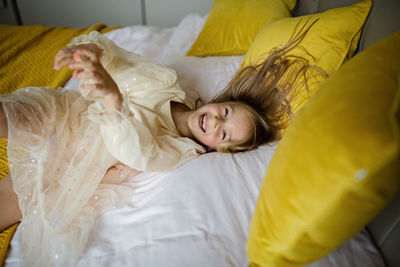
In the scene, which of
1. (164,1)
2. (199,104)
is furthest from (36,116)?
(164,1)

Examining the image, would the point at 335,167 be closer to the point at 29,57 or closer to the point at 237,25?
the point at 237,25

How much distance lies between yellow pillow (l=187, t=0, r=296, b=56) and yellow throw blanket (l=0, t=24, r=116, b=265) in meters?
0.76

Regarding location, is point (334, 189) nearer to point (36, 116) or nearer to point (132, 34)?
point (36, 116)

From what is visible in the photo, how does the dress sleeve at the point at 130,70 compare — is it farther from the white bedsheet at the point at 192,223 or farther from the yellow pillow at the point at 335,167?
the yellow pillow at the point at 335,167

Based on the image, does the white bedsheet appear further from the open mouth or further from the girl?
the open mouth

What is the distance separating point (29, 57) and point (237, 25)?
118cm

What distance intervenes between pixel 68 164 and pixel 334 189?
0.77 m

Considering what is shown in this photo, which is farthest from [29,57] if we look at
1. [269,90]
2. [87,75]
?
[269,90]

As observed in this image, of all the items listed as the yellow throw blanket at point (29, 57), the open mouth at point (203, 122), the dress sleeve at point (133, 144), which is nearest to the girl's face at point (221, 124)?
the open mouth at point (203, 122)

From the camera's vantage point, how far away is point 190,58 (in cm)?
135

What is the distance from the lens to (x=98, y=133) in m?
0.81

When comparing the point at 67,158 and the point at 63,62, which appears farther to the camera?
the point at 67,158

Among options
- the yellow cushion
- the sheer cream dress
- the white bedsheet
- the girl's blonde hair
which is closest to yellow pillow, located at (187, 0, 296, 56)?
the girl's blonde hair

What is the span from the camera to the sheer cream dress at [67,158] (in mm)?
662
